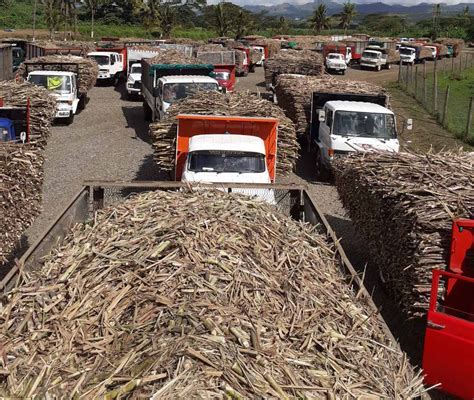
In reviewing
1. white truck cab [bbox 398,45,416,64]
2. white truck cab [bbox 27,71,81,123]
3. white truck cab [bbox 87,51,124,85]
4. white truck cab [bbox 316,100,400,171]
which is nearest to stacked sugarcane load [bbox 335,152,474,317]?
white truck cab [bbox 316,100,400,171]

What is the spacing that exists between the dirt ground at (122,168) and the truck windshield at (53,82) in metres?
1.40

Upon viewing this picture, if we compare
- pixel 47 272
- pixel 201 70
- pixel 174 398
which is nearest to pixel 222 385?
pixel 174 398

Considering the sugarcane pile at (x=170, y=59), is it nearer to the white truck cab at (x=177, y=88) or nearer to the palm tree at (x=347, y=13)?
the white truck cab at (x=177, y=88)

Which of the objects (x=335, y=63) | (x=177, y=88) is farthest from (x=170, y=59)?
(x=335, y=63)

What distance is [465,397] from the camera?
5.95m

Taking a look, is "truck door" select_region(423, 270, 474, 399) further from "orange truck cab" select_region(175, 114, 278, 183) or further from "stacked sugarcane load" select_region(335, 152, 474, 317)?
"orange truck cab" select_region(175, 114, 278, 183)

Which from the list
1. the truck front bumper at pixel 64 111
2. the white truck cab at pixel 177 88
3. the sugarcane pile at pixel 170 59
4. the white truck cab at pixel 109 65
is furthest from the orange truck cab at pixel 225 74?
the white truck cab at pixel 109 65

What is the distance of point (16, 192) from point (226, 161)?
140 inches

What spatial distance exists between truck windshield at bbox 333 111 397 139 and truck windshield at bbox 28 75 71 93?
11.8m

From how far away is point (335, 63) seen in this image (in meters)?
45.9

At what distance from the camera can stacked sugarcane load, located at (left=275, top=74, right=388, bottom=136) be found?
18312 millimetres

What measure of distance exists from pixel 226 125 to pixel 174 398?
28.1 ft

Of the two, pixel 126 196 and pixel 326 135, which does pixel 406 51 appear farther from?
pixel 126 196

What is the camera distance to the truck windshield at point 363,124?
1488cm
